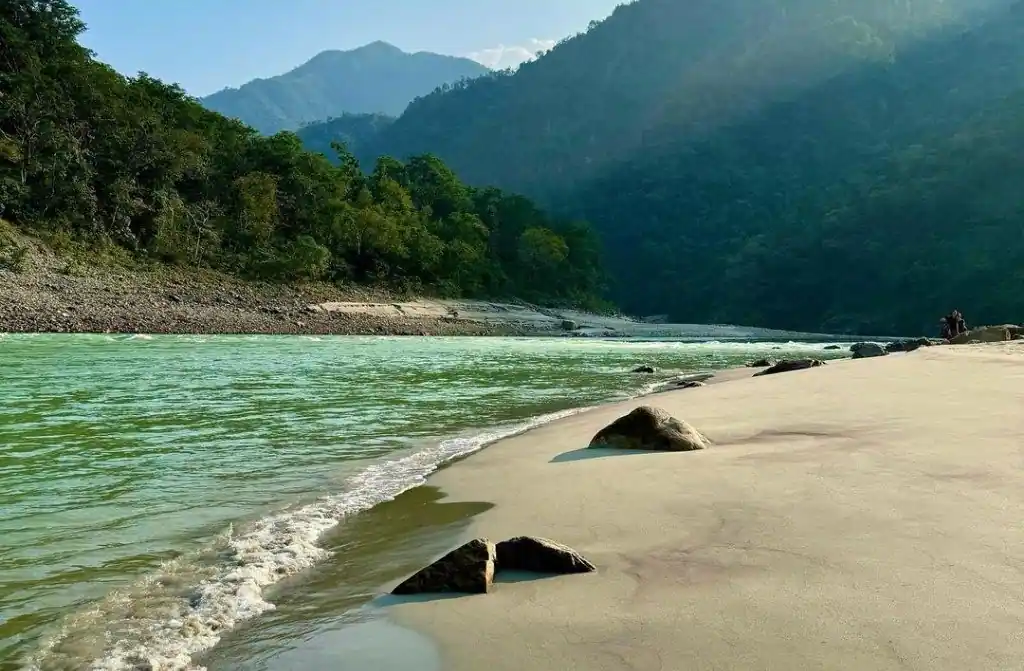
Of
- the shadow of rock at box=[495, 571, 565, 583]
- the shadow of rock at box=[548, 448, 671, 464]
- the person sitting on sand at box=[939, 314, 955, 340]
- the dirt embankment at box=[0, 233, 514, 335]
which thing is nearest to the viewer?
the shadow of rock at box=[495, 571, 565, 583]

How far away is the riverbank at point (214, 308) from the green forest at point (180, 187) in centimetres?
326

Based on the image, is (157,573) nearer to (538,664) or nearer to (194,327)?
(538,664)

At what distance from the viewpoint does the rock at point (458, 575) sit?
11.5 feet

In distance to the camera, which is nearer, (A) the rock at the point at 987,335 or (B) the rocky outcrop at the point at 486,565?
(B) the rocky outcrop at the point at 486,565

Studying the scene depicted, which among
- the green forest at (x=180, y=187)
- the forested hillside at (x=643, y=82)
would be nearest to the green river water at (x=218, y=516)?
the green forest at (x=180, y=187)

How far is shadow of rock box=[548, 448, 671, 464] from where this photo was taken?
6727 mm

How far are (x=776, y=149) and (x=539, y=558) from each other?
122 m

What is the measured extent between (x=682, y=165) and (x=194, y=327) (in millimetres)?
99136

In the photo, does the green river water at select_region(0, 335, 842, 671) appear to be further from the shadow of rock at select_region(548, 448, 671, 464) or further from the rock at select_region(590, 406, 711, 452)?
the rock at select_region(590, 406, 711, 452)

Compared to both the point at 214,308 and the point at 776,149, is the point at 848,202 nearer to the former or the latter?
the point at 776,149

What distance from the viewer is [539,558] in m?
3.69

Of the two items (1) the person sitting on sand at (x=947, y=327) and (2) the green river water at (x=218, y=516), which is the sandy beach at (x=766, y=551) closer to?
(2) the green river water at (x=218, y=516)

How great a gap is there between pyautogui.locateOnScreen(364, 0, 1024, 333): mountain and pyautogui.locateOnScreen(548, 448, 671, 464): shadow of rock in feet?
235

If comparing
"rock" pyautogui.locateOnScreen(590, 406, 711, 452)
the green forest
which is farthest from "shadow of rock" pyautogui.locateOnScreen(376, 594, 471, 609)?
the green forest
